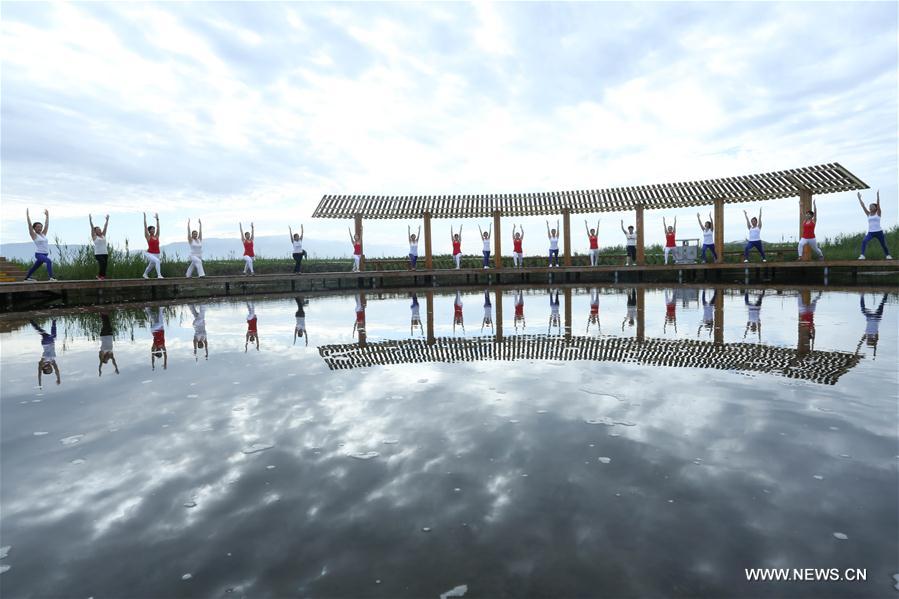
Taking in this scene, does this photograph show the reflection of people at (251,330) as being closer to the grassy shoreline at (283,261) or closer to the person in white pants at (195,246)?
the person in white pants at (195,246)

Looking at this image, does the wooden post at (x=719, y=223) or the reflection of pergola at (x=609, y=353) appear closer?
the reflection of pergola at (x=609, y=353)

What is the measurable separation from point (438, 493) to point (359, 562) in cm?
69

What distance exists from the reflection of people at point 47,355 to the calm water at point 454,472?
11cm

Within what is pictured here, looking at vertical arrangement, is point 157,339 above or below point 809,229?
below

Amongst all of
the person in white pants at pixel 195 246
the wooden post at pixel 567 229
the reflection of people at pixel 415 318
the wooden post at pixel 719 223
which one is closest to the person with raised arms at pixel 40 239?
the person in white pants at pixel 195 246

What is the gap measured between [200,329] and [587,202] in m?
18.8

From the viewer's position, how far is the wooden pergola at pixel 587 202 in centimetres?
1997

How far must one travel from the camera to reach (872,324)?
7941mm

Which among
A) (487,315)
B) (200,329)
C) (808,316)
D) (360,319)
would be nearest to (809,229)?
(808,316)

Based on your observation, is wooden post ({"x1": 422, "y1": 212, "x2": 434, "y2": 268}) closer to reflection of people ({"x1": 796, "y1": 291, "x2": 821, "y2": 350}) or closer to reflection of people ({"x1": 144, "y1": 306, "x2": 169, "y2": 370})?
reflection of people ({"x1": 144, "y1": 306, "x2": 169, "y2": 370})

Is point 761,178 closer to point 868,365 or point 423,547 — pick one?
point 868,365

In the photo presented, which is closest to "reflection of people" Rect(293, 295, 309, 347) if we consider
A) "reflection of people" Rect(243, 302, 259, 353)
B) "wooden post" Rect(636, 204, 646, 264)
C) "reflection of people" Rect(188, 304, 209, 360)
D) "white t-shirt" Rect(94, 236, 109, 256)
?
"reflection of people" Rect(243, 302, 259, 353)

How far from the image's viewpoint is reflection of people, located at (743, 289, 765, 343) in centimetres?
777

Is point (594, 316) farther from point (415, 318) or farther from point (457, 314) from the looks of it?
point (415, 318)
